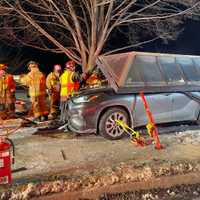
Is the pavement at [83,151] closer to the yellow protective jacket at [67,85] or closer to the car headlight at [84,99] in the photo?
the car headlight at [84,99]

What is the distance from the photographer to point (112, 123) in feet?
28.9

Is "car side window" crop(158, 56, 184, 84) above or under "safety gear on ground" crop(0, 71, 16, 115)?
above

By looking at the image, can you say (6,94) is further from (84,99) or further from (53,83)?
(84,99)

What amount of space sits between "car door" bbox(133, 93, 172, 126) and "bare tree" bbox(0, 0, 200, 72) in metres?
4.65

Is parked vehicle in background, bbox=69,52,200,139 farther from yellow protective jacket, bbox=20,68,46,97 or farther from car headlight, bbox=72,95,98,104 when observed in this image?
yellow protective jacket, bbox=20,68,46,97

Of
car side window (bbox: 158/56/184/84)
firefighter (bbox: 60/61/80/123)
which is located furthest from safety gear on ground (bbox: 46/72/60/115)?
car side window (bbox: 158/56/184/84)

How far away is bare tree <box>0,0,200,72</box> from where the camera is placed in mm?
13656

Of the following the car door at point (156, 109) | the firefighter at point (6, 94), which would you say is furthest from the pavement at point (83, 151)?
the firefighter at point (6, 94)

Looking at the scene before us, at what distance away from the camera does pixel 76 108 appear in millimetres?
8750

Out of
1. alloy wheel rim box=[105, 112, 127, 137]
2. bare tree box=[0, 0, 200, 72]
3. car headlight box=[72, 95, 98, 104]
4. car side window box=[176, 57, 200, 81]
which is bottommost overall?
alloy wheel rim box=[105, 112, 127, 137]

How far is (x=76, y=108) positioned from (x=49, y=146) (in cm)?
99

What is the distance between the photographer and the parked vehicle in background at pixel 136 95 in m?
8.70

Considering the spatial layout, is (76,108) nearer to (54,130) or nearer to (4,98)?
(54,130)

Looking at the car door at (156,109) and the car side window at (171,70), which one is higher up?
the car side window at (171,70)
